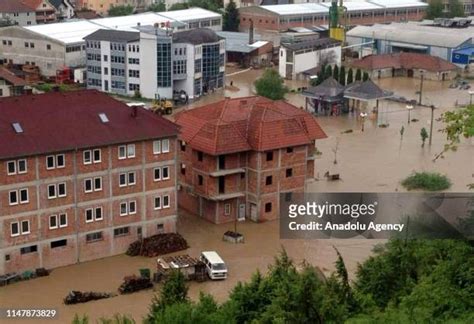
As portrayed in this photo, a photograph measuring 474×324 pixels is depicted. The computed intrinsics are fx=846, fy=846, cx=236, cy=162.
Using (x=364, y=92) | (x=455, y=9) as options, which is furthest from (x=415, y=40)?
(x=364, y=92)

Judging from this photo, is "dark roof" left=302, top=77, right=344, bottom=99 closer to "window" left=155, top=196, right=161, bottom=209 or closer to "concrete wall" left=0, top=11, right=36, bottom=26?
"window" left=155, top=196, right=161, bottom=209

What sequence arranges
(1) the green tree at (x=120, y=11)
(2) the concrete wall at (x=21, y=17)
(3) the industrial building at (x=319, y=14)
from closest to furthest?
(2) the concrete wall at (x=21, y=17), (3) the industrial building at (x=319, y=14), (1) the green tree at (x=120, y=11)

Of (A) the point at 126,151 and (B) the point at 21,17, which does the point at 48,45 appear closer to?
(B) the point at 21,17

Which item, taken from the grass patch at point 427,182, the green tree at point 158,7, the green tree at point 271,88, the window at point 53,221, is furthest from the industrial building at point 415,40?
the window at point 53,221

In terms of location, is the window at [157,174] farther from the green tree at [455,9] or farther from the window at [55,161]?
the green tree at [455,9]

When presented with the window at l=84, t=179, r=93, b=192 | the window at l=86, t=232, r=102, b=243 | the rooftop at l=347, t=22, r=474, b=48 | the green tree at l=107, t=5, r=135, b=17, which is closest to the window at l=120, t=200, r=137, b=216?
the window at l=86, t=232, r=102, b=243
